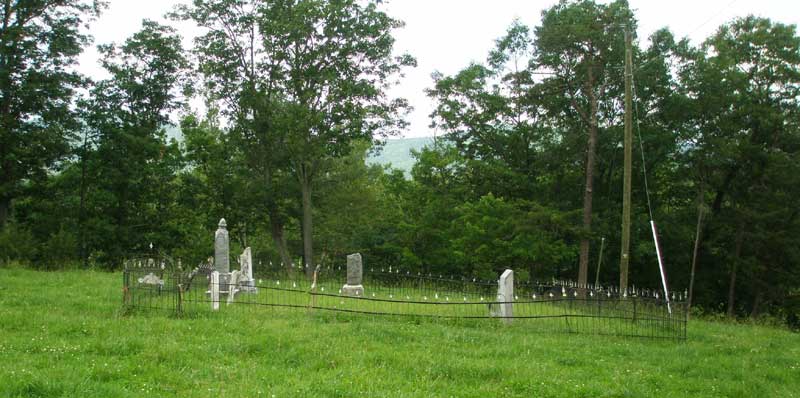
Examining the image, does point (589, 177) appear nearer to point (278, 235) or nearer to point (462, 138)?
point (462, 138)

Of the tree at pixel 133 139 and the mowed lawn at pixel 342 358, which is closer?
the mowed lawn at pixel 342 358

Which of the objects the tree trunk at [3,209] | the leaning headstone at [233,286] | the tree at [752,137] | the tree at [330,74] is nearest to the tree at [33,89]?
the tree trunk at [3,209]

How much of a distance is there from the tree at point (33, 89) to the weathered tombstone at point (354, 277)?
1525 cm

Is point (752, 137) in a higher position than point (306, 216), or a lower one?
higher

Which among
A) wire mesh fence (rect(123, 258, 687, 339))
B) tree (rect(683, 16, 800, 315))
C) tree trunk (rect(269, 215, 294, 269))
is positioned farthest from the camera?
tree trunk (rect(269, 215, 294, 269))

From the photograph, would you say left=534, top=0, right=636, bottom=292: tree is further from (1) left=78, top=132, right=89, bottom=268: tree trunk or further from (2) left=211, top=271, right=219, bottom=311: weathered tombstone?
(1) left=78, top=132, right=89, bottom=268: tree trunk

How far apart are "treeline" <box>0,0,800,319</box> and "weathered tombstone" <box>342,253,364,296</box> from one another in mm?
9534

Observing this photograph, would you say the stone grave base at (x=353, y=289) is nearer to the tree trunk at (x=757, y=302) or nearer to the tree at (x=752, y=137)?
the tree at (x=752, y=137)

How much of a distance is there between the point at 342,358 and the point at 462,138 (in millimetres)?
24910

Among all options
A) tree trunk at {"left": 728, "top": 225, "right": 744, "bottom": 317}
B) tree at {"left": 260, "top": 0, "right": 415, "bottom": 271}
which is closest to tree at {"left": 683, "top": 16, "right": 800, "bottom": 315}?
tree trunk at {"left": 728, "top": 225, "right": 744, "bottom": 317}

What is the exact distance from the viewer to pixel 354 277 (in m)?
17.0

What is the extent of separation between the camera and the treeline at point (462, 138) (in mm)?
24969

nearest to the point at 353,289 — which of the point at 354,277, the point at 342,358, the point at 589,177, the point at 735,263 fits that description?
the point at 354,277

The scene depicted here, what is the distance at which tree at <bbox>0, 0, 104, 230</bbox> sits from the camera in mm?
24094
